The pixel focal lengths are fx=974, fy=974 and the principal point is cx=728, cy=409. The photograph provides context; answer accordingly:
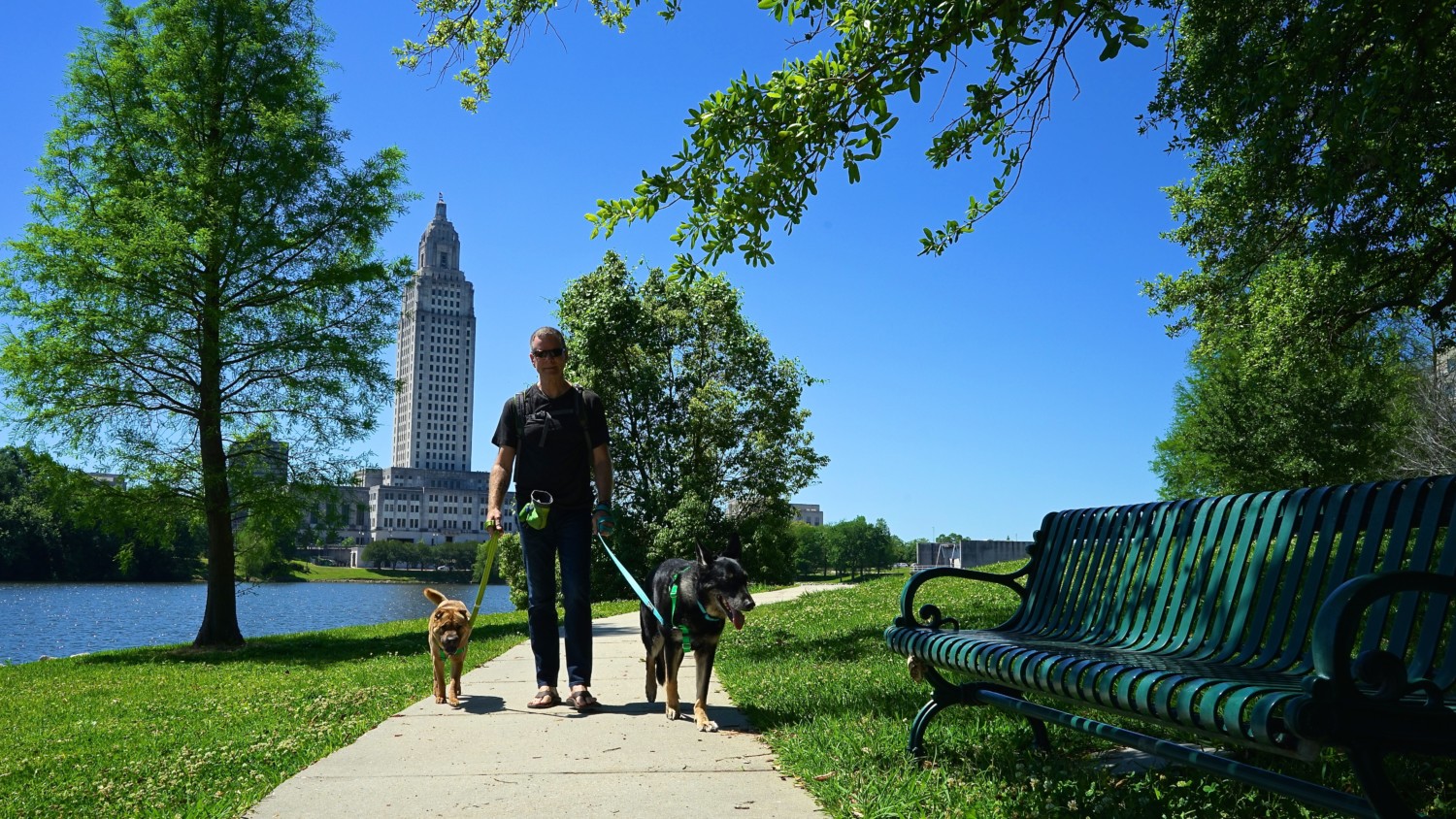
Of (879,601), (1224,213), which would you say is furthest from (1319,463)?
(879,601)

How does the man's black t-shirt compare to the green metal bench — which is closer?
the green metal bench

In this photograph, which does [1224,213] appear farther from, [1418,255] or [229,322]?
[229,322]

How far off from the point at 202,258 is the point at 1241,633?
671 inches

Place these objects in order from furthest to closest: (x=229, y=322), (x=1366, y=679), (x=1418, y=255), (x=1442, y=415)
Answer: (x=1442, y=415) < (x=229, y=322) < (x=1418, y=255) < (x=1366, y=679)

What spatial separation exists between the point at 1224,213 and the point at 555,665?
12.6 meters

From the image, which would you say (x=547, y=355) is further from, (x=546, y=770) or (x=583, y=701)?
(x=546, y=770)

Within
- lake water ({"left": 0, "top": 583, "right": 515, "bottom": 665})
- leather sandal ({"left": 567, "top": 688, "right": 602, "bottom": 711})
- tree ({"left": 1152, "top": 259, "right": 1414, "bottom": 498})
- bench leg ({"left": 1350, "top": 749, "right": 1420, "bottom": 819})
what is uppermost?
tree ({"left": 1152, "top": 259, "right": 1414, "bottom": 498})

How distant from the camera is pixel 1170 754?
3.06 meters

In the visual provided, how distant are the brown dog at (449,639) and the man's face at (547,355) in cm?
172

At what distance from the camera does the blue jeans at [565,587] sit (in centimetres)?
629

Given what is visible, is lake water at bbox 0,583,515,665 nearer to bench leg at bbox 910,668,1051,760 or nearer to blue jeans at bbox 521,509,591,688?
blue jeans at bbox 521,509,591,688

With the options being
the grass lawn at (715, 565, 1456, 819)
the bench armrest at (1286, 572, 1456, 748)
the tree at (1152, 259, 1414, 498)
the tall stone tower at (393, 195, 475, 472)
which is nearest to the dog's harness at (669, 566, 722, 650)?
the grass lawn at (715, 565, 1456, 819)

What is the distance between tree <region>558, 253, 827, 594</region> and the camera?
30.7 metres

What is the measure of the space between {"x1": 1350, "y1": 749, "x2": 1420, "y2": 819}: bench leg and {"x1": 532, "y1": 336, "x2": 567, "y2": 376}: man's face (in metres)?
4.92
